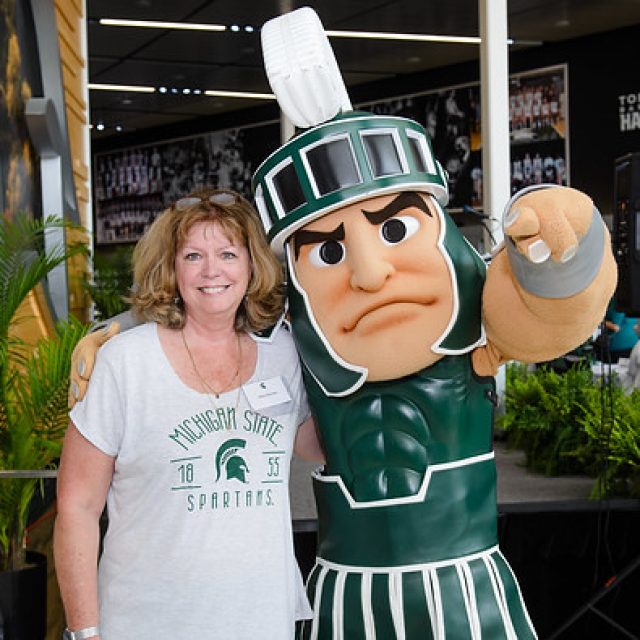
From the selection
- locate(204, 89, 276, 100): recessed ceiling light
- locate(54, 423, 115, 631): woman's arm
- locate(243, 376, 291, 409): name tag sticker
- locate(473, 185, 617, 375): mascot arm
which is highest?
locate(204, 89, 276, 100): recessed ceiling light

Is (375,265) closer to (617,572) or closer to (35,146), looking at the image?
(617,572)

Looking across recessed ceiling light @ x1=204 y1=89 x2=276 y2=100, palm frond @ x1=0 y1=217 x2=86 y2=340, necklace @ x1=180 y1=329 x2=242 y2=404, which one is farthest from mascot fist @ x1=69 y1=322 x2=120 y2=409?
recessed ceiling light @ x1=204 y1=89 x2=276 y2=100

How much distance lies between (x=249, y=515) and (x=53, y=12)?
351 centimetres

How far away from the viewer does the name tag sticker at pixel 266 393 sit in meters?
1.90

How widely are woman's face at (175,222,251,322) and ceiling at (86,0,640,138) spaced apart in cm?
736

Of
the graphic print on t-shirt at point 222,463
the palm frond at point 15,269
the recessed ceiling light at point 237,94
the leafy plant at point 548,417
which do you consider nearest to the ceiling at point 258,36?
the recessed ceiling light at point 237,94

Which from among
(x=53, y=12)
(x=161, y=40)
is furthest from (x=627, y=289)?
(x=161, y=40)

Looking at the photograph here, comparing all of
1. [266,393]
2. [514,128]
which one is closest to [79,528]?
[266,393]

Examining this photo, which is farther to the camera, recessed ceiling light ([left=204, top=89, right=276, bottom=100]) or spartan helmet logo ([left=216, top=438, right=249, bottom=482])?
recessed ceiling light ([left=204, top=89, right=276, bottom=100])

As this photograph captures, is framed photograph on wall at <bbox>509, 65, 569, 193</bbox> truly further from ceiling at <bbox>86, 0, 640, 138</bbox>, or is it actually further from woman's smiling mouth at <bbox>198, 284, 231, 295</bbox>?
woman's smiling mouth at <bbox>198, 284, 231, 295</bbox>

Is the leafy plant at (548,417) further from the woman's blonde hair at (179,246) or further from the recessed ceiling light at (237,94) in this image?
the recessed ceiling light at (237,94)

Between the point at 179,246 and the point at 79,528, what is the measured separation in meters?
0.55

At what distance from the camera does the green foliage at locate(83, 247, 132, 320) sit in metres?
6.26

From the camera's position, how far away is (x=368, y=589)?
2068 mm
